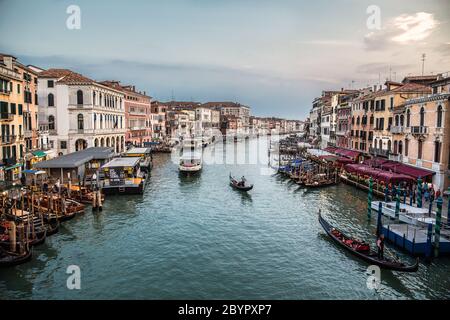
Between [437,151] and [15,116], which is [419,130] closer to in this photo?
[437,151]

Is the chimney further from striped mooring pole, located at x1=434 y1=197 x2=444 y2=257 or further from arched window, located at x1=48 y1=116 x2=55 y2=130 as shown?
striped mooring pole, located at x1=434 y1=197 x2=444 y2=257

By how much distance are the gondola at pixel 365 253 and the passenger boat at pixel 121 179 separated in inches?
646

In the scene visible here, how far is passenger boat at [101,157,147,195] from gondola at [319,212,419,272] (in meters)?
16.4

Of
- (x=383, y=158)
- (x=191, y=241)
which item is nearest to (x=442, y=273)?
(x=191, y=241)

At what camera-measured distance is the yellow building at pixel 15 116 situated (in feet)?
91.6

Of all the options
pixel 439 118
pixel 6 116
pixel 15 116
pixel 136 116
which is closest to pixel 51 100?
pixel 15 116

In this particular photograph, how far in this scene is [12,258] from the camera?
15.2 m

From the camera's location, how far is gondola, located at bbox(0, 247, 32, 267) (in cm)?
1498

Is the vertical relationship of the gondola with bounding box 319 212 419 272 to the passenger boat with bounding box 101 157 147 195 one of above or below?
below

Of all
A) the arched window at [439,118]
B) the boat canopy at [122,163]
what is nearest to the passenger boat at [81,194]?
the boat canopy at [122,163]

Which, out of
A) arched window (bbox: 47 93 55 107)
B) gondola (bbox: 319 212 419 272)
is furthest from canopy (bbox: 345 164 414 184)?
arched window (bbox: 47 93 55 107)

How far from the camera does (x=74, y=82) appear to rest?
139ft

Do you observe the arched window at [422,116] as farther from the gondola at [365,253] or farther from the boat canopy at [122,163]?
the boat canopy at [122,163]

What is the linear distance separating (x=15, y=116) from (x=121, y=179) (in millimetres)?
10915
